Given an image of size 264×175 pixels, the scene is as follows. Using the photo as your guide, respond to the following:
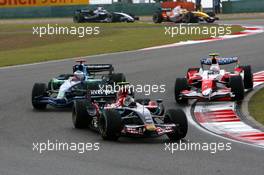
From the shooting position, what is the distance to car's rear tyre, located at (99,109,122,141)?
11570 mm

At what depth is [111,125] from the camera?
11.6 metres

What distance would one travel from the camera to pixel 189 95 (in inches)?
621

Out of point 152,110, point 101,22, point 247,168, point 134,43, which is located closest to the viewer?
point 247,168

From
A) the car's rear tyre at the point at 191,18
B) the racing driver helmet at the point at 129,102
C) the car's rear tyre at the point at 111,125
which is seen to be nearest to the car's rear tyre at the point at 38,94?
the racing driver helmet at the point at 129,102

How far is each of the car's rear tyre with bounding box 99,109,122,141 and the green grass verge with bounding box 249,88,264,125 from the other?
3083 millimetres

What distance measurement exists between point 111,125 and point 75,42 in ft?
85.3

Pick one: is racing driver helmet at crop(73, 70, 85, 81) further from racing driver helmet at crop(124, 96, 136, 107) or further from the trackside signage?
the trackside signage

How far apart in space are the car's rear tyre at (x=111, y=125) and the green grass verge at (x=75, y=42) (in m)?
16.1

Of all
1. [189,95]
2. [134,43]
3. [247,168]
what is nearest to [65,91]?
[189,95]

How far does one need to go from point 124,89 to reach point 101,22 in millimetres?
41538

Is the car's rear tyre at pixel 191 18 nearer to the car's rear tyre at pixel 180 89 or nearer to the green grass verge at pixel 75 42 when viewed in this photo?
the green grass verge at pixel 75 42

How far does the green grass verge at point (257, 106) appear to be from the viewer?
14.1m

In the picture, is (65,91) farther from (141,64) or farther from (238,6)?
(238,6)

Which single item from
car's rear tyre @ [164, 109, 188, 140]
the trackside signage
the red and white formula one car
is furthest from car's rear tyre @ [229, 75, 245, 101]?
the trackside signage
